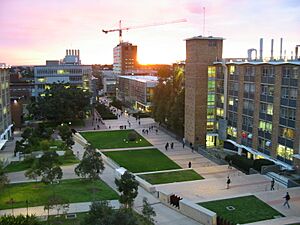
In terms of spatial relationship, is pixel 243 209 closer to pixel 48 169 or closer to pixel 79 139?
pixel 48 169

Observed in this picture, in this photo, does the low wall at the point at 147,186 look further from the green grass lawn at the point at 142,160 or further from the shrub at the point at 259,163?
the shrub at the point at 259,163

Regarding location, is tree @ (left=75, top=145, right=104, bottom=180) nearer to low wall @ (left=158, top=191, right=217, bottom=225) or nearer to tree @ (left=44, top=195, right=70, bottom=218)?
tree @ (left=44, top=195, right=70, bottom=218)

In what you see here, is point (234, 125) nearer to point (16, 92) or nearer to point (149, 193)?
point (149, 193)

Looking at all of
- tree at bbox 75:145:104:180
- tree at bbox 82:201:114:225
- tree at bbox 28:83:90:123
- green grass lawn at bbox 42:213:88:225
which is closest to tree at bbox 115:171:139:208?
green grass lawn at bbox 42:213:88:225

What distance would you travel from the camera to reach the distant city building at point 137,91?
10344 centimetres

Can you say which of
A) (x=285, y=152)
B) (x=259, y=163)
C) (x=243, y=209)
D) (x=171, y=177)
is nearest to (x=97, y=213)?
(x=243, y=209)

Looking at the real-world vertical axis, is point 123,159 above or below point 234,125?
below

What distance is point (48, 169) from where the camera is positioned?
39125 mm

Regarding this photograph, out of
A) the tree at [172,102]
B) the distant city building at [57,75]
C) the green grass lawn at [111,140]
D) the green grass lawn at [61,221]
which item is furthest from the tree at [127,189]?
the distant city building at [57,75]

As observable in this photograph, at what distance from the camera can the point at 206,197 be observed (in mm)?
37844

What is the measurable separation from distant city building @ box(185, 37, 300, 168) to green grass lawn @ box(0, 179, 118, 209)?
22.1m

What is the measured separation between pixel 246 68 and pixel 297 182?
1957 centimetres

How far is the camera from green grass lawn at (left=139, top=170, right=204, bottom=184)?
43.7 meters

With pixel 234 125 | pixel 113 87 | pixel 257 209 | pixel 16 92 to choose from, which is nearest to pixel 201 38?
pixel 234 125
